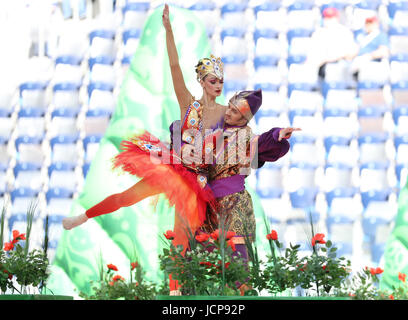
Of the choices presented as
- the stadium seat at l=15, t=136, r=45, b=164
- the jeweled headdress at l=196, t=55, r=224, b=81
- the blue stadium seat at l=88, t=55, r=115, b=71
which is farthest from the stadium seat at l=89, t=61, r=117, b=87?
the jeweled headdress at l=196, t=55, r=224, b=81

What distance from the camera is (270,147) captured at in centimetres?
192

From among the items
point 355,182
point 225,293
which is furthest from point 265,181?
point 225,293

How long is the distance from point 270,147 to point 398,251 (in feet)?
4.70

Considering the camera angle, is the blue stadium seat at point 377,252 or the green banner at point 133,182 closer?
the green banner at point 133,182

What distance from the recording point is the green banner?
2.92 meters

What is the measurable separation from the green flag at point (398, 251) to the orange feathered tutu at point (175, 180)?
1.45m

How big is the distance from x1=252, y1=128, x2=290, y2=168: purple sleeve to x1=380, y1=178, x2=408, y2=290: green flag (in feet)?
4.46

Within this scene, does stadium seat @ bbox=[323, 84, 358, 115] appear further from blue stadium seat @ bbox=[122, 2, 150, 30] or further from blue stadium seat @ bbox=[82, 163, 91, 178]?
blue stadium seat @ bbox=[82, 163, 91, 178]

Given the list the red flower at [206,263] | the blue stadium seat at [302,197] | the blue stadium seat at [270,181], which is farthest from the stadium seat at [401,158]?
the red flower at [206,263]

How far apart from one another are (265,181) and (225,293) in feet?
8.59

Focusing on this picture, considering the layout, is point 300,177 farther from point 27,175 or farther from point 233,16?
point 27,175

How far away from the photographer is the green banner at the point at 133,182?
115 inches

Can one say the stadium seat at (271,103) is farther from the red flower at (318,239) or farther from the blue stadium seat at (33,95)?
the red flower at (318,239)
